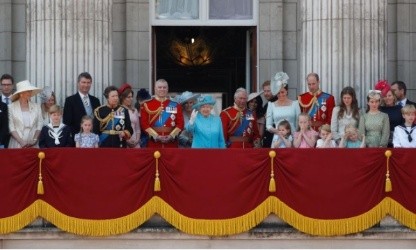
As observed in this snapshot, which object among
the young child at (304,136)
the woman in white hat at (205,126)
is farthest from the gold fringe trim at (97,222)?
the young child at (304,136)

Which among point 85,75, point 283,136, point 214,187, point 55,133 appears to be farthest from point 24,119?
point 283,136

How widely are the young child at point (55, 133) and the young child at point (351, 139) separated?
14.2ft

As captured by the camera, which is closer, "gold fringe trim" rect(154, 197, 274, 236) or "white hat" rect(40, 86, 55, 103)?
"gold fringe trim" rect(154, 197, 274, 236)

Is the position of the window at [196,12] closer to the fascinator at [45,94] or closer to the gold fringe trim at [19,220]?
the fascinator at [45,94]

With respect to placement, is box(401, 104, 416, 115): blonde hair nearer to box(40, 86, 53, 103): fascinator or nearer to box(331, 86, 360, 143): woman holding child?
box(331, 86, 360, 143): woman holding child

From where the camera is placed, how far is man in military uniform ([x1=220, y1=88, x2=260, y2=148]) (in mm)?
25953

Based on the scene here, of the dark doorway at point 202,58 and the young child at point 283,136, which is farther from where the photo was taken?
the dark doorway at point 202,58

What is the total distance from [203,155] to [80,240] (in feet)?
7.49

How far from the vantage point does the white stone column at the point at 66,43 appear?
2695 cm

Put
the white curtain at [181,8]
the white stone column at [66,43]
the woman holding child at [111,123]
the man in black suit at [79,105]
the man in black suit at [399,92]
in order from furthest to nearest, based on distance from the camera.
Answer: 1. the white curtain at [181,8]
2. the white stone column at [66,43]
3. the man in black suit at [399,92]
4. the man in black suit at [79,105]
5. the woman holding child at [111,123]

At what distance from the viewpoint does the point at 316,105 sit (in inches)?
1025

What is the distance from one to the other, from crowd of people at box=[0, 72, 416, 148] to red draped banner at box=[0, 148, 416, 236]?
27.1 inches

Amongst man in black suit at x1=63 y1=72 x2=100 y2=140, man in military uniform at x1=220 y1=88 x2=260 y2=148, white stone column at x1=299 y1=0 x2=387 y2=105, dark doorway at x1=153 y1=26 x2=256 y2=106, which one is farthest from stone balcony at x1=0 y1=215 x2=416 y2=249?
dark doorway at x1=153 y1=26 x2=256 y2=106

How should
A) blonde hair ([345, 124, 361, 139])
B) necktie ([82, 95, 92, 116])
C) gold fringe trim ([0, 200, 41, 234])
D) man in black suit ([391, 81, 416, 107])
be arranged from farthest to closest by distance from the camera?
man in black suit ([391, 81, 416, 107]) < necktie ([82, 95, 92, 116]) < blonde hair ([345, 124, 361, 139]) < gold fringe trim ([0, 200, 41, 234])
